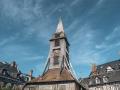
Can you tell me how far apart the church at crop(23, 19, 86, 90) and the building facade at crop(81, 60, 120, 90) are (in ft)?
53.2

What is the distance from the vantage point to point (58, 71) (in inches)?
1385

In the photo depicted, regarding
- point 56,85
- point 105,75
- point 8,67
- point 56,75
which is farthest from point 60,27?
point 8,67

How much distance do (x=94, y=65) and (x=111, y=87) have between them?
A: 9523 mm

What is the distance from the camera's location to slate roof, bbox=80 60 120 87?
2028 inches

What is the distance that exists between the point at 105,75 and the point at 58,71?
876 inches

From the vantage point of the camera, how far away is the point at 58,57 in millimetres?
37312

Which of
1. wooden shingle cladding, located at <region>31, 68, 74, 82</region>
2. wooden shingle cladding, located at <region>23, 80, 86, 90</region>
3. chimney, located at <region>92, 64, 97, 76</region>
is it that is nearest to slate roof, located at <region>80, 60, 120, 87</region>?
chimney, located at <region>92, 64, 97, 76</region>

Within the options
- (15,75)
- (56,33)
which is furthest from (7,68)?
(56,33)

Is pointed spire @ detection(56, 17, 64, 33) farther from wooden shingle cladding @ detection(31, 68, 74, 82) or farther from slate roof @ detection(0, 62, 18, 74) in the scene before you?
slate roof @ detection(0, 62, 18, 74)

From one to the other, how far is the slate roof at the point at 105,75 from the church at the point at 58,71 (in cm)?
1701

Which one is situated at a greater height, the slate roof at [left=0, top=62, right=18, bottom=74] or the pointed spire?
the pointed spire

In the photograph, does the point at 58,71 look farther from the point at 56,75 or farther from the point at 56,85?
the point at 56,85

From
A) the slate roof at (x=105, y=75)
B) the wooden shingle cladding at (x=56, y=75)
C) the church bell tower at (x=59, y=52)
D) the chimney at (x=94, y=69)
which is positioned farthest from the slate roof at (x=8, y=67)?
the wooden shingle cladding at (x=56, y=75)

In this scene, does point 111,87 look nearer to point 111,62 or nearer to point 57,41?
point 111,62
